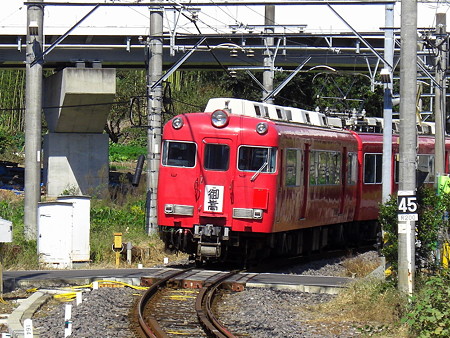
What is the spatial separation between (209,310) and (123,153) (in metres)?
52.5

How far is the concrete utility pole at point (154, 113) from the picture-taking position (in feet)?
80.1

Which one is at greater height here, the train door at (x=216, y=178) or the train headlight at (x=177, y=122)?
the train headlight at (x=177, y=122)

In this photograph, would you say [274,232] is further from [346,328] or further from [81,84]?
[81,84]

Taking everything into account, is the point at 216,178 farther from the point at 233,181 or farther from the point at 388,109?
the point at 388,109

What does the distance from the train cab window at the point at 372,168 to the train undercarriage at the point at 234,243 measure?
2.77 metres

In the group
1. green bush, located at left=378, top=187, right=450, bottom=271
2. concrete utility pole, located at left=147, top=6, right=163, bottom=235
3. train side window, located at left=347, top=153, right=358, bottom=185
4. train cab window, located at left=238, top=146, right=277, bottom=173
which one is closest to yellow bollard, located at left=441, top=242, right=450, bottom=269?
green bush, located at left=378, top=187, right=450, bottom=271

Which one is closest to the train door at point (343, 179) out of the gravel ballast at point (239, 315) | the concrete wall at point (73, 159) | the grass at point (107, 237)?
the grass at point (107, 237)

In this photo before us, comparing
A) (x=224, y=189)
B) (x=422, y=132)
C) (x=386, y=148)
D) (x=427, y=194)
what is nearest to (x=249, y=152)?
(x=224, y=189)

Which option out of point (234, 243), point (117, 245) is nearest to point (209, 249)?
point (234, 243)

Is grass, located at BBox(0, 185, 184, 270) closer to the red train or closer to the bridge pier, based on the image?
the red train

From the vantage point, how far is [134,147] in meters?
70.1

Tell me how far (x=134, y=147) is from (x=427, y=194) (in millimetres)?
55639

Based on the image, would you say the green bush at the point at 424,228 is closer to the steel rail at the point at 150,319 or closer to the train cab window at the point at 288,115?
the steel rail at the point at 150,319

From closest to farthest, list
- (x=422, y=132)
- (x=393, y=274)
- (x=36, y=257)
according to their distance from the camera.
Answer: (x=393, y=274), (x=36, y=257), (x=422, y=132)
